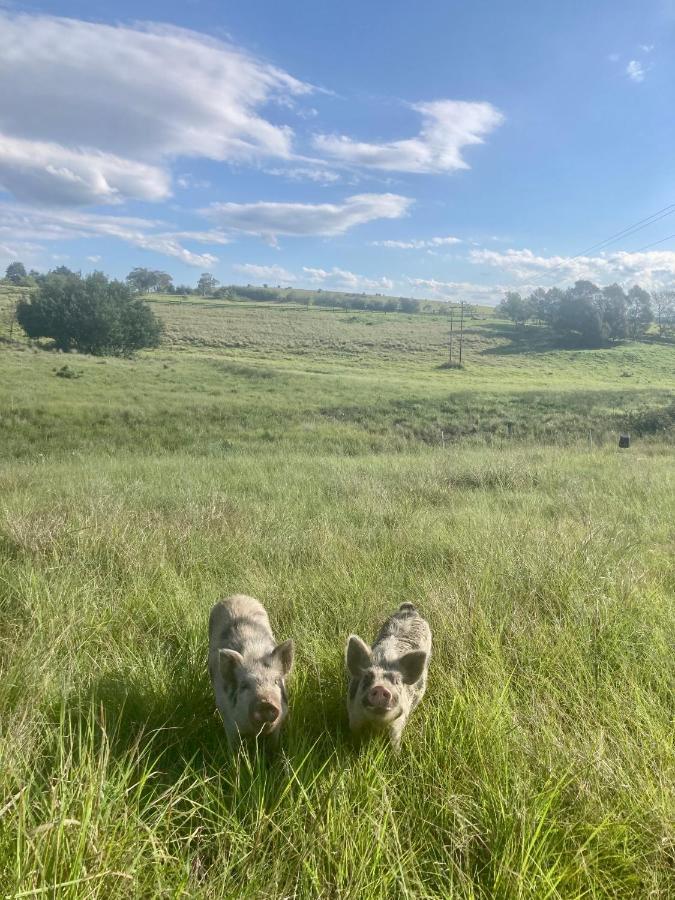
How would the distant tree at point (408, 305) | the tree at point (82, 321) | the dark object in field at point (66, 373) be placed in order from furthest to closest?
the distant tree at point (408, 305) < the tree at point (82, 321) < the dark object in field at point (66, 373)

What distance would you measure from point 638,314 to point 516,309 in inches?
1004

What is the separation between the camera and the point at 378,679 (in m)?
2.45

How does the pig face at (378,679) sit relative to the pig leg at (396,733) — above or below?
above

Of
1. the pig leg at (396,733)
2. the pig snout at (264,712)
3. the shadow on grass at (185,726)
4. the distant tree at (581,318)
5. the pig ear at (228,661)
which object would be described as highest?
the distant tree at (581,318)

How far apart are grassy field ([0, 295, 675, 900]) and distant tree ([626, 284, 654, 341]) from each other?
87351 mm

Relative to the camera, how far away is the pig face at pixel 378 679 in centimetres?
233

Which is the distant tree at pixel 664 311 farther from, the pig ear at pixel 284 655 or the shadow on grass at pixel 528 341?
the pig ear at pixel 284 655

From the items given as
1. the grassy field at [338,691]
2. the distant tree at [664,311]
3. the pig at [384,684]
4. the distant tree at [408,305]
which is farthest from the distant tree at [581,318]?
the pig at [384,684]

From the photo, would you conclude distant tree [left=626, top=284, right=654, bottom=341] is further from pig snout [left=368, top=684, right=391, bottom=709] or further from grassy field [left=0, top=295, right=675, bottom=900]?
pig snout [left=368, top=684, right=391, bottom=709]

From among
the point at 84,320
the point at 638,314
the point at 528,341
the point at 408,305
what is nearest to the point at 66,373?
the point at 84,320

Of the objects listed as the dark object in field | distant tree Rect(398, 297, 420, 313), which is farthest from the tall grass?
distant tree Rect(398, 297, 420, 313)

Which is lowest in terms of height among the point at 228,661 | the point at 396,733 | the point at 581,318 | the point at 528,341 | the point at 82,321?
the point at 396,733

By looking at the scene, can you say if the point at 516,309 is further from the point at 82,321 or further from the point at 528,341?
the point at 82,321

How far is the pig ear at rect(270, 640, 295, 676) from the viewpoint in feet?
8.46
